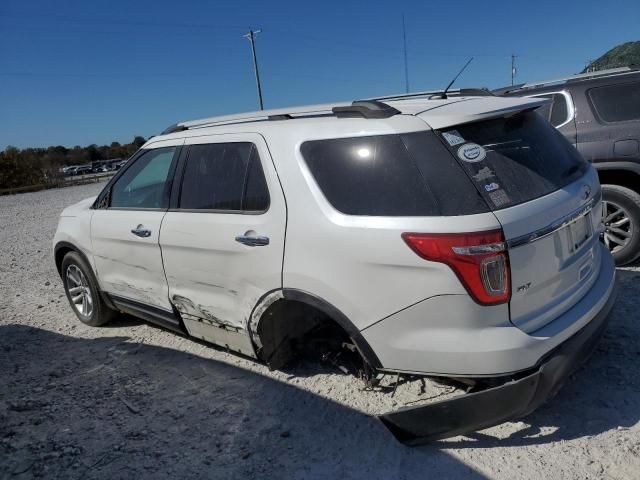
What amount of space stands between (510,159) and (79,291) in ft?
13.8

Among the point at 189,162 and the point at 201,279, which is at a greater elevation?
the point at 189,162

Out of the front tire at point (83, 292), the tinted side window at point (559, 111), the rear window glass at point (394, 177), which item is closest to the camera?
the rear window glass at point (394, 177)

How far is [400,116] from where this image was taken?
250 centimetres

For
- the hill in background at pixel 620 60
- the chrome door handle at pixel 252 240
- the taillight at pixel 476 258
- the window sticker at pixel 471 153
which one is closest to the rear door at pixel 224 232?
the chrome door handle at pixel 252 240

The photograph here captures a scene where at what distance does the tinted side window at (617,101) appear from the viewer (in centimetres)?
477

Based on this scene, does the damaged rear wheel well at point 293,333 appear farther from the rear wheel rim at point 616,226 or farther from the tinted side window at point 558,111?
the tinted side window at point 558,111

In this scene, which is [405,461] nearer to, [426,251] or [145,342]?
[426,251]

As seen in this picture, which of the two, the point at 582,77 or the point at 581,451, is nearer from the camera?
the point at 581,451

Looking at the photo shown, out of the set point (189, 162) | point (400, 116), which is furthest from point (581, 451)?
point (189, 162)

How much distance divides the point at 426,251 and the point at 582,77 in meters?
4.01

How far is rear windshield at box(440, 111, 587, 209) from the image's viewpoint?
233cm

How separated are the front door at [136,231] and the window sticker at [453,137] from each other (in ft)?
6.87

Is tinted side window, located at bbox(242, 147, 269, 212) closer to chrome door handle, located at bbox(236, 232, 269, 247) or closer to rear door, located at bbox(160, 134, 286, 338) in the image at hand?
rear door, located at bbox(160, 134, 286, 338)

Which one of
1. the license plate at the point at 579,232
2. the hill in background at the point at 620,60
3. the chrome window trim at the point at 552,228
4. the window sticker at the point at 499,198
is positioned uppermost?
the hill in background at the point at 620,60
